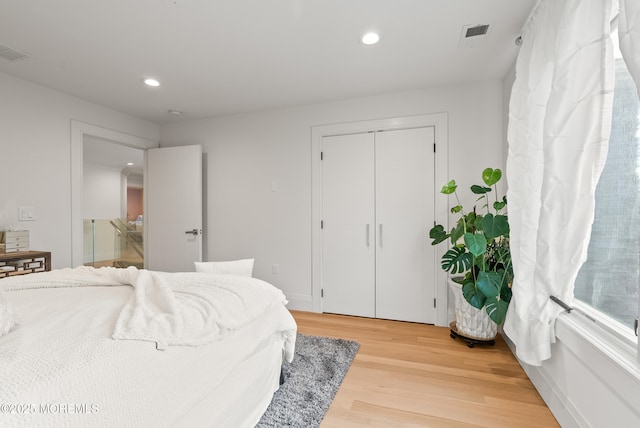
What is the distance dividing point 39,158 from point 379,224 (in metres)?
3.42

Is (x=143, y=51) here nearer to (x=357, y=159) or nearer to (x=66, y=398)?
(x=357, y=159)

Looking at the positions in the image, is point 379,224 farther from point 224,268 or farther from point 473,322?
point 224,268

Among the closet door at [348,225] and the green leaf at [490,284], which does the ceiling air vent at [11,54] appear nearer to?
the closet door at [348,225]

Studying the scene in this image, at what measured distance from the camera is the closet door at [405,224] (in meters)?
2.96

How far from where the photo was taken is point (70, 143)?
9.80ft

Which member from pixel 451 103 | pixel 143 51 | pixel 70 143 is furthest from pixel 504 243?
pixel 70 143

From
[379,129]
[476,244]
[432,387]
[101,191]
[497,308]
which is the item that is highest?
[379,129]

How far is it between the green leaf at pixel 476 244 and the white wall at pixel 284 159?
2.83 ft

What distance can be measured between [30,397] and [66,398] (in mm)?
71

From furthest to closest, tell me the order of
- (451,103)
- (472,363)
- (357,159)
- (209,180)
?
1. (209,180)
2. (357,159)
3. (451,103)
4. (472,363)

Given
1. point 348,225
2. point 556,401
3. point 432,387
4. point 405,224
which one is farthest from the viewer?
point 348,225

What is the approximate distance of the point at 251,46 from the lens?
216 centimetres

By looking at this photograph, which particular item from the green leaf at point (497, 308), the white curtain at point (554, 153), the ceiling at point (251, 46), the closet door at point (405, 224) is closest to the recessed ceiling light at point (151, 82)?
the ceiling at point (251, 46)

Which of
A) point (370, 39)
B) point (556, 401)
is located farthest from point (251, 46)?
point (556, 401)
